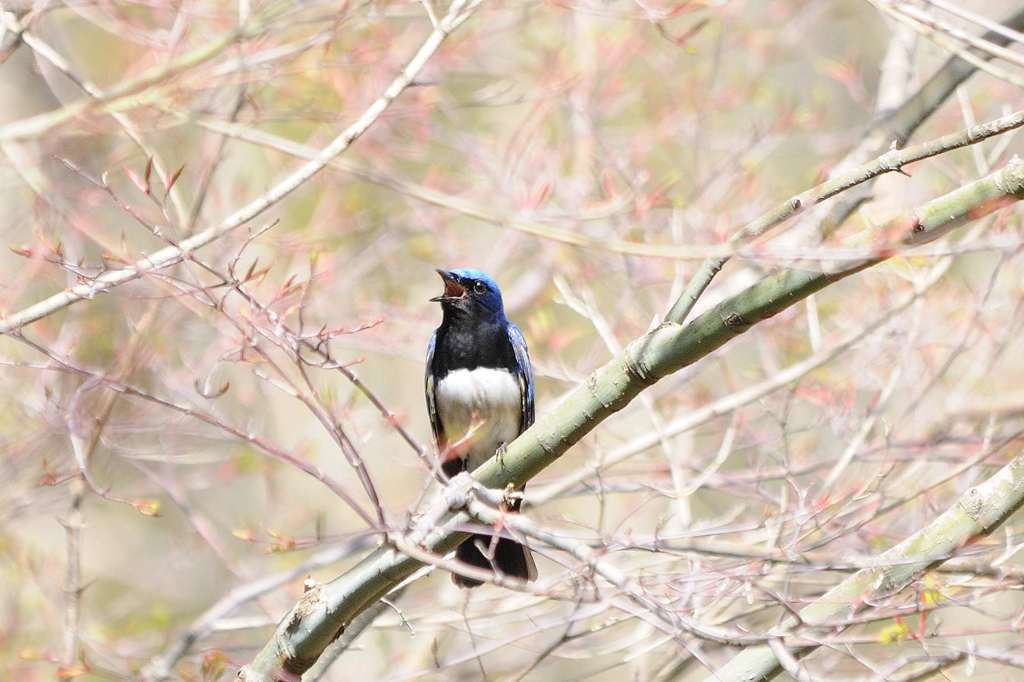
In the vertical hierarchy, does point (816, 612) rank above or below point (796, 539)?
below

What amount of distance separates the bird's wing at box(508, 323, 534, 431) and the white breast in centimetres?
3

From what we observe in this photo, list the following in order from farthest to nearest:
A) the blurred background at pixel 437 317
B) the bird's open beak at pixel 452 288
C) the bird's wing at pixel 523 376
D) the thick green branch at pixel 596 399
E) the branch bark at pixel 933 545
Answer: the bird's wing at pixel 523 376 → the bird's open beak at pixel 452 288 → the blurred background at pixel 437 317 → the branch bark at pixel 933 545 → the thick green branch at pixel 596 399

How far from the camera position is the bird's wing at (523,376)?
19.4ft

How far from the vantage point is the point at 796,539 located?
3832 mm

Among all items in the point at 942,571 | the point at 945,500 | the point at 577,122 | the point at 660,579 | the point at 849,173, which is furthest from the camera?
the point at 577,122

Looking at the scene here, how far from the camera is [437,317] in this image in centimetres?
772

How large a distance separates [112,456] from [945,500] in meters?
4.65

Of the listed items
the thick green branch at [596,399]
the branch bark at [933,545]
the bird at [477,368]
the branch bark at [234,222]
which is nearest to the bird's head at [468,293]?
the bird at [477,368]

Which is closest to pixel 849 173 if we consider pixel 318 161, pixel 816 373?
pixel 318 161

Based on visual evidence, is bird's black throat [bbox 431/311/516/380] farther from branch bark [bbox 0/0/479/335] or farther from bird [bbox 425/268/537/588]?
branch bark [bbox 0/0/479/335]

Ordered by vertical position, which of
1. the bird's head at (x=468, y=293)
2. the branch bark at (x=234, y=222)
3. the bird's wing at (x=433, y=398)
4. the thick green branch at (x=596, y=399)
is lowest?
the thick green branch at (x=596, y=399)

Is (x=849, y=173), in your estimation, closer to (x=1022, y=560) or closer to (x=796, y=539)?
(x=796, y=539)

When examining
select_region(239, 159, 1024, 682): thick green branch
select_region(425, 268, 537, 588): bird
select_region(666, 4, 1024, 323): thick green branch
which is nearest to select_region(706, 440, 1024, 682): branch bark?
select_region(239, 159, 1024, 682): thick green branch

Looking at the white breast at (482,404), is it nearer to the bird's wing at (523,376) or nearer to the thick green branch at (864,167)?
the bird's wing at (523,376)
